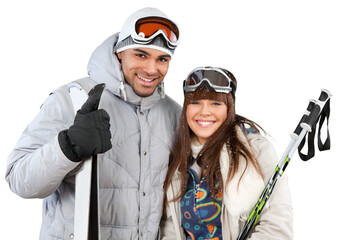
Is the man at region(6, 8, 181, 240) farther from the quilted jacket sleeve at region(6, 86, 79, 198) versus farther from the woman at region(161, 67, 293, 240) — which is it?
the woman at region(161, 67, 293, 240)

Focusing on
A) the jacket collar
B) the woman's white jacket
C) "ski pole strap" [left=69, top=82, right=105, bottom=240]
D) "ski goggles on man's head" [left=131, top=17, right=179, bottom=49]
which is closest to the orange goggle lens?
"ski goggles on man's head" [left=131, top=17, right=179, bottom=49]

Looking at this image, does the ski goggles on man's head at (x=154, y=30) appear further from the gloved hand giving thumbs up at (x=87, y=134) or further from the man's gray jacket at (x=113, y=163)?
the gloved hand giving thumbs up at (x=87, y=134)

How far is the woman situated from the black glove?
2.65 feet

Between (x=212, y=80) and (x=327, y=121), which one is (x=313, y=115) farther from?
(x=212, y=80)

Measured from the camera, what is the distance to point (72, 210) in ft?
9.93

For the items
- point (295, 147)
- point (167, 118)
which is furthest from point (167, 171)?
point (295, 147)

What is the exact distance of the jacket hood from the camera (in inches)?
127

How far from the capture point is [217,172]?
10.8 ft

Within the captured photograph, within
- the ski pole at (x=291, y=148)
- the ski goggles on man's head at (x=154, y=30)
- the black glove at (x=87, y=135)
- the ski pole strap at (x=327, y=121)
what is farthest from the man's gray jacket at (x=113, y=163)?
the ski pole strap at (x=327, y=121)

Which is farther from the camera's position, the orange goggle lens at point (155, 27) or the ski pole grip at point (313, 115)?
the orange goggle lens at point (155, 27)

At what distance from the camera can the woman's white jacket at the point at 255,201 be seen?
3.10 m

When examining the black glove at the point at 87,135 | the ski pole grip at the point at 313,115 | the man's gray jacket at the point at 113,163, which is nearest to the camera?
the black glove at the point at 87,135

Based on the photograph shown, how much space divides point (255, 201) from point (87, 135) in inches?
51.0

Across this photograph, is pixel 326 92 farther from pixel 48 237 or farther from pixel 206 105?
pixel 48 237
